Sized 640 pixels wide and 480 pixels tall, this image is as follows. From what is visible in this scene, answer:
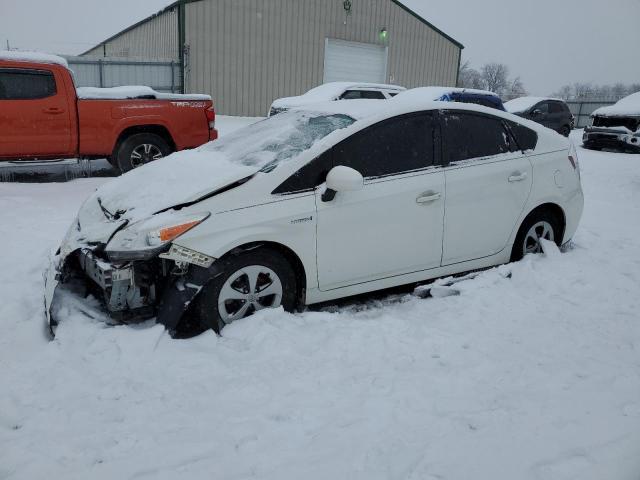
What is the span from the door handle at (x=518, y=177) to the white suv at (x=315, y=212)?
1cm

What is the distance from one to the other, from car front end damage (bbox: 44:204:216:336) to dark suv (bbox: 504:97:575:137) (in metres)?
15.0

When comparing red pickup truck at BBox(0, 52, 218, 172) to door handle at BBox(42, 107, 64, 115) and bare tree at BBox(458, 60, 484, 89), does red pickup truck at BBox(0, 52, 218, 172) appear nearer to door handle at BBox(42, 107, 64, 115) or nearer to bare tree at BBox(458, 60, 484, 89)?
door handle at BBox(42, 107, 64, 115)

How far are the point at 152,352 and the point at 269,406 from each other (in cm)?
86

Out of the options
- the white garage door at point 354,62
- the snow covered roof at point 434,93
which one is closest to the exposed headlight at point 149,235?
the snow covered roof at point 434,93

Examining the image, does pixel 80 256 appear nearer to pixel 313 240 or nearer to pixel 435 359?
pixel 313 240

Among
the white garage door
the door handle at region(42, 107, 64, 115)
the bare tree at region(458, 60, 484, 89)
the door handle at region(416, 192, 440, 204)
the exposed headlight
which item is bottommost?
the exposed headlight

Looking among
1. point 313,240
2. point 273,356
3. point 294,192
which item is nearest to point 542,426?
point 273,356

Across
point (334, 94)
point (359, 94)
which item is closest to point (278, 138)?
point (334, 94)

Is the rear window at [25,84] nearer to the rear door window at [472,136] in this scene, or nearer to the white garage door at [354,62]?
the rear door window at [472,136]

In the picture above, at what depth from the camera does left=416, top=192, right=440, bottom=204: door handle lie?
156 inches

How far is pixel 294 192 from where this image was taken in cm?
357

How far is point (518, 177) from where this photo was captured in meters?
4.46

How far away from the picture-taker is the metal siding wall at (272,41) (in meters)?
19.2

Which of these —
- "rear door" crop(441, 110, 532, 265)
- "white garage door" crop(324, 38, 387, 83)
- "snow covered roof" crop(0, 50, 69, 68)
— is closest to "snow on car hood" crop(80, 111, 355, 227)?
"rear door" crop(441, 110, 532, 265)
